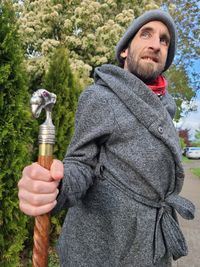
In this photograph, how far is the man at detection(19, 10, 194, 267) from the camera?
1.56m

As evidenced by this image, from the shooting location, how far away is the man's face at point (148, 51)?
1819 millimetres

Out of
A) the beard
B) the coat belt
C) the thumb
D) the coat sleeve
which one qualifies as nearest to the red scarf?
the beard

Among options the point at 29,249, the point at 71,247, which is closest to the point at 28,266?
the point at 29,249

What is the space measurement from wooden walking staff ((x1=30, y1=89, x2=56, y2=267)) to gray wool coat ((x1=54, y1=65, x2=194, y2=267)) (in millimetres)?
385

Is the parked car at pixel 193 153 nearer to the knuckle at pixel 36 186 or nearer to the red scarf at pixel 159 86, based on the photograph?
the red scarf at pixel 159 86

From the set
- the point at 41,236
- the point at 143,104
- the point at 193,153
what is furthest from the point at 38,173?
the point at 193,153

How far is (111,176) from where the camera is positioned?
1604mm

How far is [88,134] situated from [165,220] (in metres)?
0.51

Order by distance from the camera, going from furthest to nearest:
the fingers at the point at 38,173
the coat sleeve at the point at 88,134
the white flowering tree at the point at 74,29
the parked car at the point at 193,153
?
the parked car at the point at 193,153 < the white flowering tree at the point at 74,29 < the coat sleeve at the point at 88,134 < the fingers at the point at 38,173

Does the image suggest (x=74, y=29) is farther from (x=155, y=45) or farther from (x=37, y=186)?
(x=37, y=186)

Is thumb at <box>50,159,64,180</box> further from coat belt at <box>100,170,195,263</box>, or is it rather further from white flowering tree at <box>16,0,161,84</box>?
white flowering tree at <box>16,0,161,84</box>

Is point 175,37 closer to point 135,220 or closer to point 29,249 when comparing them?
point 135,220

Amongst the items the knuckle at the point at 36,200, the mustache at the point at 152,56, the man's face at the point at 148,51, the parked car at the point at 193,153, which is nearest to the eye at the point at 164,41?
the man's face at the point at 148,51

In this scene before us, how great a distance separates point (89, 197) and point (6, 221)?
2.33 metres
